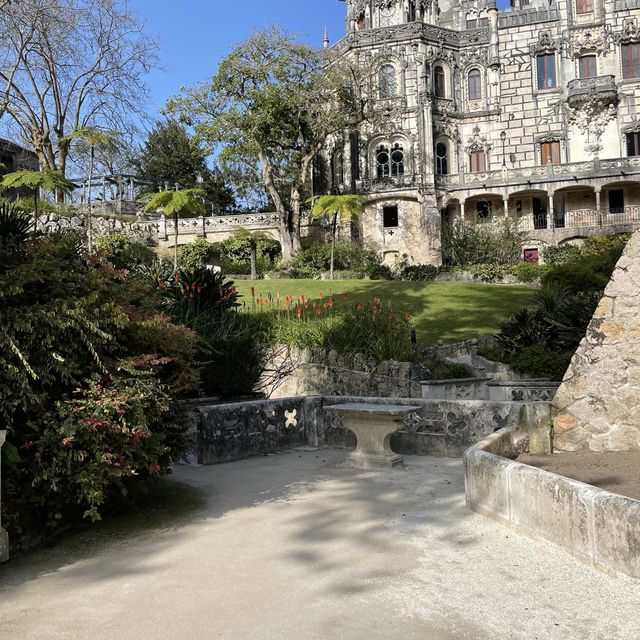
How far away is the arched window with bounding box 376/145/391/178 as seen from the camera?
140 feet

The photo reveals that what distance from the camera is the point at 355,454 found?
8438 millimetres

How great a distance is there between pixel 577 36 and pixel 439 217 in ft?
50.5

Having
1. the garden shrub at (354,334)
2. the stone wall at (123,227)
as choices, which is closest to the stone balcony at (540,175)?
the stone wall at (123,227)

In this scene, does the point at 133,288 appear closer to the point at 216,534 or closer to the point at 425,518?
the point at 216,534

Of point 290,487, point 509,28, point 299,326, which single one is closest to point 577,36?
point 509,28

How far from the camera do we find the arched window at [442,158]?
43125 mm

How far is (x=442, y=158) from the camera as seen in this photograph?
43344 mm

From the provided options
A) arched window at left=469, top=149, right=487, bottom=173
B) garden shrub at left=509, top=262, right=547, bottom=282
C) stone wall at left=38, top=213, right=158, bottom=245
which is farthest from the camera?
arched window at left=469, top=149, right=487, bottom=173

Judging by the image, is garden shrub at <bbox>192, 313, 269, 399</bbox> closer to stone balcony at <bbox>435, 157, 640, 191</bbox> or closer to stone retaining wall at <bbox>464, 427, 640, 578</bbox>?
stone retaining wall at <bbox>464, 427, 640, 578</bbox>

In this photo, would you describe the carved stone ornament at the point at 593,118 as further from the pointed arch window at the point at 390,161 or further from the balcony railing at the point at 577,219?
the pointed arch window at the point at 390,161

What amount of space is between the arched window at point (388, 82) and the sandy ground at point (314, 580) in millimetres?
40140

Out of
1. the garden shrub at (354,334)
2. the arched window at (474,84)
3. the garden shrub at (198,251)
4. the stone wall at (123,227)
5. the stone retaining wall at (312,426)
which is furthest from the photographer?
the arched window at (474,84)

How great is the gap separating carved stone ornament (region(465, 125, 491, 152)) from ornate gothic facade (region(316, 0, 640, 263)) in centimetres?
13

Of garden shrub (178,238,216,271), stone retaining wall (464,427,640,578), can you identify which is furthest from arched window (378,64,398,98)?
stone retaining wall (464,427,640,578)
